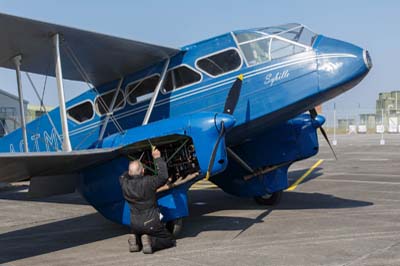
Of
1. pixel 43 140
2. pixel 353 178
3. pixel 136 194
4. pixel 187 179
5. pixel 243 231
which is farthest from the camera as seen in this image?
pixel 353 178

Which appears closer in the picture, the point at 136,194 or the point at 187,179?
the point at 136,194

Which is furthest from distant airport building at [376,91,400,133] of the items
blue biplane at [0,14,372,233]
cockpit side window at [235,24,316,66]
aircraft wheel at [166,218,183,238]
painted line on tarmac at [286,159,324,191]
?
aircraft wheel at [166,218,183,238]

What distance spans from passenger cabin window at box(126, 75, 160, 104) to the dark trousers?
3.46 m

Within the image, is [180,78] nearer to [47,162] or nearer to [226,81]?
[226,81]

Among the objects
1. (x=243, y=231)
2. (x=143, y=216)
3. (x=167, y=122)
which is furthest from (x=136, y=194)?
(x=243, y=231)

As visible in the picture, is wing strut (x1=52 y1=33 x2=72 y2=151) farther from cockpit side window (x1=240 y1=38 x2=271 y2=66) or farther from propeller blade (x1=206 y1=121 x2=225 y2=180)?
cockpit side window (x1=240 y1=38 x2=271 y2=66)

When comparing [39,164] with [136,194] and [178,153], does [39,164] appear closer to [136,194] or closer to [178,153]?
[136,194]

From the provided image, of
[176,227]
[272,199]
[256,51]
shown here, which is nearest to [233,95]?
[256,51]

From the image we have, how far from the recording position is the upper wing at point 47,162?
7.83m

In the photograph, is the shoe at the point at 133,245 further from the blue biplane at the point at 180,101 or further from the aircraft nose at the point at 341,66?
the aircraft nose at the point at 341,66

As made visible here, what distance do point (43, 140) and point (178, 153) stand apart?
5895 mm

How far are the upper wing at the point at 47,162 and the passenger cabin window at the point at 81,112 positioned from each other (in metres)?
2.43

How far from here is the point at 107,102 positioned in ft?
38.2

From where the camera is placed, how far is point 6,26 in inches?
353
